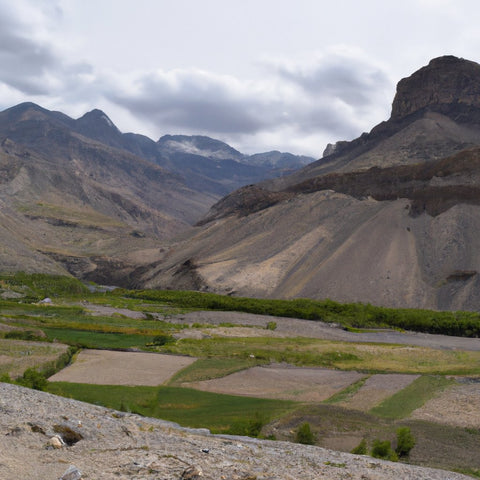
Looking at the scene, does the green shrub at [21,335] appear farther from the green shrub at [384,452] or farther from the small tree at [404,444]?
the green shrub at [384,452]

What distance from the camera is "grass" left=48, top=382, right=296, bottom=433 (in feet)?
76.4

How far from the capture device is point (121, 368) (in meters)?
35.0

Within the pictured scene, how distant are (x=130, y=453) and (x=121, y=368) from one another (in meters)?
23.0

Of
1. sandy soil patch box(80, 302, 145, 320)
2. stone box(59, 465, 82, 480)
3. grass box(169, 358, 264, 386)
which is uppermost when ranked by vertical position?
stone box(59, 465, 82, 480)

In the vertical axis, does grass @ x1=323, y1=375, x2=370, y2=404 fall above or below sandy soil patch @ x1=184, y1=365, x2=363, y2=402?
above

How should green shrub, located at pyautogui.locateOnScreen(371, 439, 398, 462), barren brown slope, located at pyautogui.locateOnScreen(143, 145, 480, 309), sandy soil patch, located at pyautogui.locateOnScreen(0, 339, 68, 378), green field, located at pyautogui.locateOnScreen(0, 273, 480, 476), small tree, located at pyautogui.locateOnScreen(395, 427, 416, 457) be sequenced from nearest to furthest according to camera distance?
green shrub, located at pyautogui.locateOnScreen(371, 439, 398, 462) < small tree, located at pyautogui.locateOnScreen(395, 427, 416, 457) < green field, located at pyautogui.locateOnScreen(0, 273, 480, 476) < sandy soil patch, located at pyautogui.locateOnScreen(0, 339, 68, 378) < barren brown slope, located at pyautogui.locateOnScreen(143, 145, 480, 309)

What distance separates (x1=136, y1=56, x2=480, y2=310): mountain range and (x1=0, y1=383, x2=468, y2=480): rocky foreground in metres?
65.5

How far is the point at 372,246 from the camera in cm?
9075

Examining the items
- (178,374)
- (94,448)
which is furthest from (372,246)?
(94,448)

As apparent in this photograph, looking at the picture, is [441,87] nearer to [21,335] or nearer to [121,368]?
[21,335]

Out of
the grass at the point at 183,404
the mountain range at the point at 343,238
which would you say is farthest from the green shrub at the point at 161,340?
the mountain range at the point at 343,238

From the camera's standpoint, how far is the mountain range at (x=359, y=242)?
82688mm

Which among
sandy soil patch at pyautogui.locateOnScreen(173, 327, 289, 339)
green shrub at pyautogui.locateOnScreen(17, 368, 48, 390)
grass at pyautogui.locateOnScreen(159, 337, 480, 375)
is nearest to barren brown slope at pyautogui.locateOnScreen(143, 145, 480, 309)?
sandy soil patch at pyautogui.locateOnScreen(173, 327, 289, 339)

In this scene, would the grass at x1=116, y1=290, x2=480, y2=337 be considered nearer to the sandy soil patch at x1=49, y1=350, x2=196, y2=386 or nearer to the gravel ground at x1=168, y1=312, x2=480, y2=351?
the gravel ground at x1=168, y1=312, x2=480, y2=351
